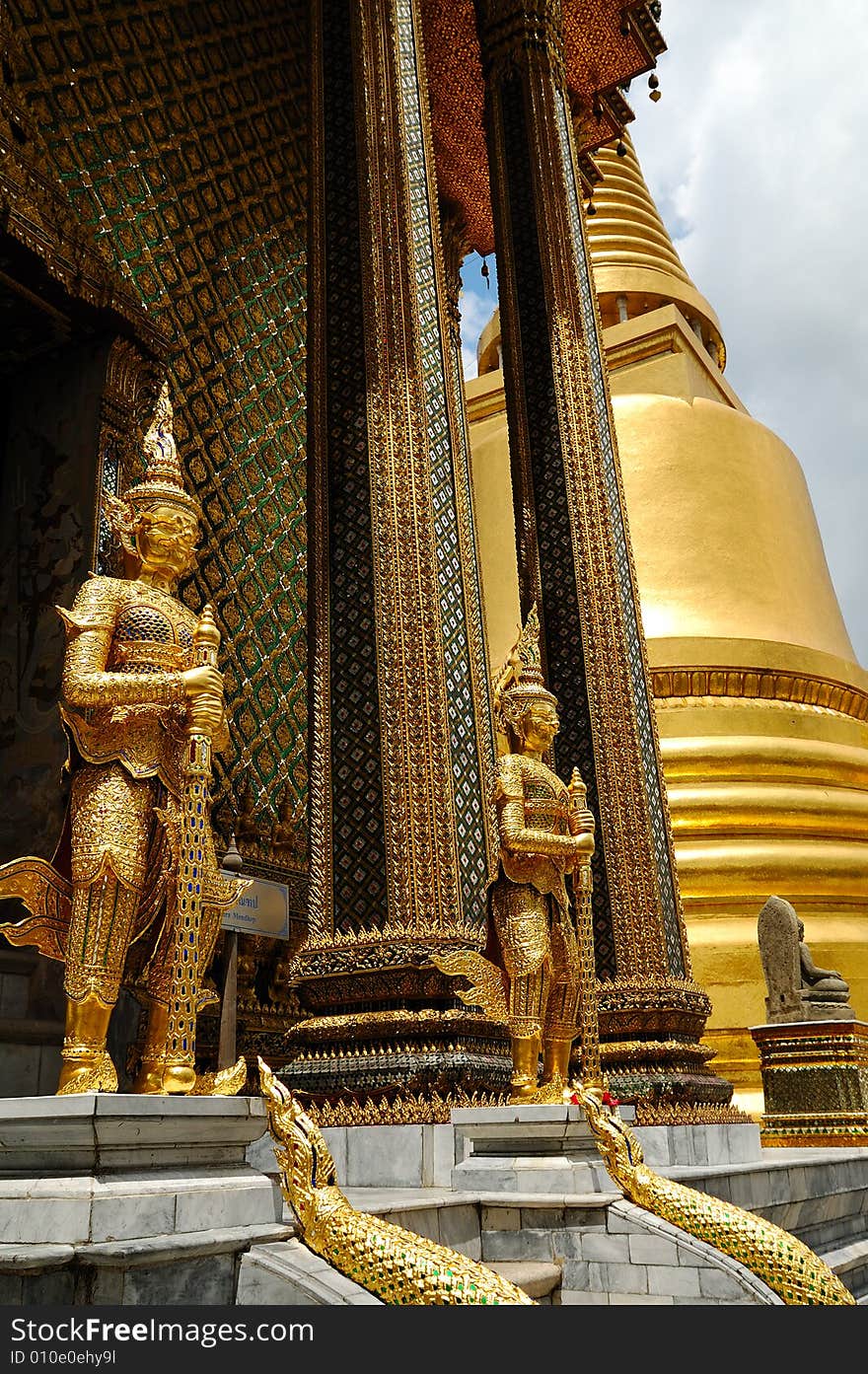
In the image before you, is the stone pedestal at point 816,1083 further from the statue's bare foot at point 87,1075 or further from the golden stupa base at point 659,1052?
the statue's bare foot at point 87,1075

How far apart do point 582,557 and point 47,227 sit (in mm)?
3217

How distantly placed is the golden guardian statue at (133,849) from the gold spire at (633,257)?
14.0m

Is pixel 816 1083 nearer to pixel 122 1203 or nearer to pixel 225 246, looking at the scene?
pixel 122 1203

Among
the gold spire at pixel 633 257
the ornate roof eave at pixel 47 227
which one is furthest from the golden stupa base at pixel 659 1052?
the gold spire at pixel 633 257

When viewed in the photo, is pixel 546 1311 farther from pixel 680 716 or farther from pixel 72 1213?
pixel 680 716

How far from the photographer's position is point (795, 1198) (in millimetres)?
4824

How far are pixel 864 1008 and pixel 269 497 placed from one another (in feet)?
18.4

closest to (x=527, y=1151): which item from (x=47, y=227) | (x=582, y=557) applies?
(x=582, y=557)

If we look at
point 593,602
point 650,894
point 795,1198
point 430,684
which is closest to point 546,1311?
point 430,684

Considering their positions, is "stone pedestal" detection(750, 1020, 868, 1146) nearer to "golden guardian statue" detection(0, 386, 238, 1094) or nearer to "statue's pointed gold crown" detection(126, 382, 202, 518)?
"golden guardian statue" detection(0, 386, 238, 1094)

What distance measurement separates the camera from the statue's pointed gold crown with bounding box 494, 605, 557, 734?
181 inches

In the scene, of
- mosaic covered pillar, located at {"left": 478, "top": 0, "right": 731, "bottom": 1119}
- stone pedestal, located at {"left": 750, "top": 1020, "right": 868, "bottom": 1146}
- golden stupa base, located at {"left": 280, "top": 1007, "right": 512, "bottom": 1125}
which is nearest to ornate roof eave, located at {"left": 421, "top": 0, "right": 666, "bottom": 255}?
mosaic covered pillar, located at {"left": 478, "top": 0, "right": 731, "bottom": 1119}

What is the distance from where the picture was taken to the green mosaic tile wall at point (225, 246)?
6.48 metres

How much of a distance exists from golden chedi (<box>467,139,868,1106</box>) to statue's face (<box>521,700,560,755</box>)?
4687 mm
